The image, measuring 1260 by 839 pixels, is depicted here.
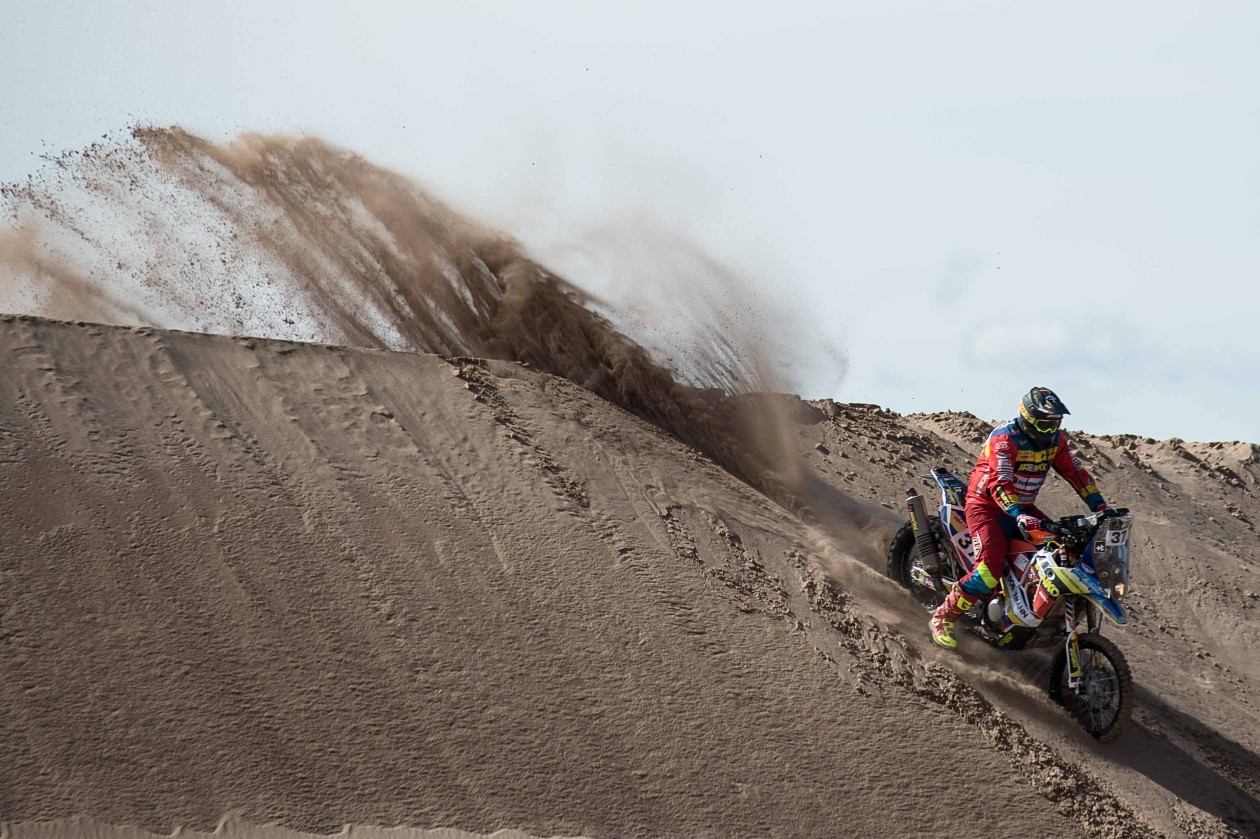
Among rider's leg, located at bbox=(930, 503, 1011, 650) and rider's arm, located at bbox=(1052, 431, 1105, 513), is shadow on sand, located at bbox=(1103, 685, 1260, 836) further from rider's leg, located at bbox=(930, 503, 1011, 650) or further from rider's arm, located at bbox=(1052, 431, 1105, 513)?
rider's arm, located at bbox=(1052, 431, 1105, 513)

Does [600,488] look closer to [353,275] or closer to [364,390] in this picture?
[364,390]

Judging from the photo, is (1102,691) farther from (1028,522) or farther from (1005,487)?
(1005,487)

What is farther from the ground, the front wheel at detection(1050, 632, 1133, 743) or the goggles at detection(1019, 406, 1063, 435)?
the goggles at detection(1019, 406, 1063, 435)

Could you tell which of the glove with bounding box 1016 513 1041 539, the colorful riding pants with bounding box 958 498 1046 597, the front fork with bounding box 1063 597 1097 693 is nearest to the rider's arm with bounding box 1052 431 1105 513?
the colorful riding pants with bounding box 958 498 1046 597

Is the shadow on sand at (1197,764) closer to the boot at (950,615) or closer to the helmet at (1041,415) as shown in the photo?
the boot at (950,615)

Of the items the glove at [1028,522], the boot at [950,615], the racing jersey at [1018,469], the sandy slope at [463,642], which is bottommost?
the sandy slope at [463,642]

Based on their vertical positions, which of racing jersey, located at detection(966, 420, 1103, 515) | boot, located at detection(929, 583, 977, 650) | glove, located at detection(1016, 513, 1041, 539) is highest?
racing jersey, located at detection(966, 420, 1103, 515)

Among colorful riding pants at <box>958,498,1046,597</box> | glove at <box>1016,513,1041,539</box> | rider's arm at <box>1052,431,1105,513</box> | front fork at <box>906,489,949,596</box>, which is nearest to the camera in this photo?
glove at <box>1016,513,1041,539</box>

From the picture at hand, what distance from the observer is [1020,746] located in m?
6.69

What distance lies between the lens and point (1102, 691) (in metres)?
6.93

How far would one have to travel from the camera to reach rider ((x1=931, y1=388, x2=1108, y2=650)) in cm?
738

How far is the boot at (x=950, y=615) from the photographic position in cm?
744

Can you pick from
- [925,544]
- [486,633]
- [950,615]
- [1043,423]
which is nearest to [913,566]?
[925,544]

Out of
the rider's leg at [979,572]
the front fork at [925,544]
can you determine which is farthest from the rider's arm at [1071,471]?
the front fork at [925,544]
